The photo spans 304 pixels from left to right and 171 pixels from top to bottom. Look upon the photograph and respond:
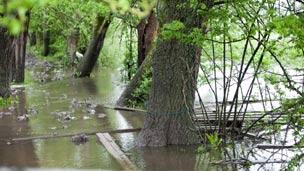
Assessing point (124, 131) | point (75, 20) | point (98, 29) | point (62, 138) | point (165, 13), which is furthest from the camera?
point (75, 20)

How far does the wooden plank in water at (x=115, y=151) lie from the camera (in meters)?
7.82

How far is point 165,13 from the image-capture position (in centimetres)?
841

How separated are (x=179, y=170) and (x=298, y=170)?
1727 mm

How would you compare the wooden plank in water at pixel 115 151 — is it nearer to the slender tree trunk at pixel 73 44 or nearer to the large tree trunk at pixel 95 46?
the large tree trunk at pixel 95 46

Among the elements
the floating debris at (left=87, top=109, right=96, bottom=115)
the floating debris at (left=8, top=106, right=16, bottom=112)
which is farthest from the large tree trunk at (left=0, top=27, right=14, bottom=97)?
the floating debris at (left=87, top=109, right=96, bottom=115)

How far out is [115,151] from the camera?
28.6 feet

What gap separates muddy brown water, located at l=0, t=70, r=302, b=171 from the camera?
798 centimetres

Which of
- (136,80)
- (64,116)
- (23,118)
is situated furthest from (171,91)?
(136,80)

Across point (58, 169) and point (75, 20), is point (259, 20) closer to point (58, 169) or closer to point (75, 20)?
point (58, 169)

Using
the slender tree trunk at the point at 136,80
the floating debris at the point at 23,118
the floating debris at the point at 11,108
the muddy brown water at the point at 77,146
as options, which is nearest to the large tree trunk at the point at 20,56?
the muddy brown water at the point at 77,146

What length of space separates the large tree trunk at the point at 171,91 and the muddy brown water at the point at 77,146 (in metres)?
0.24

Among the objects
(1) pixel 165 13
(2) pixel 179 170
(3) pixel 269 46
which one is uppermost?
(1) pixel 165 13

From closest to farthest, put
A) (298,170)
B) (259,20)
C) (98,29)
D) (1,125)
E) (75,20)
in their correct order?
(259,20) < (298,170) < (1,125) < (98,29) < (75,20)

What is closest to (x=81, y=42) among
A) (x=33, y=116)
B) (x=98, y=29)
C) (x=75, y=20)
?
(x=75, y=20)
